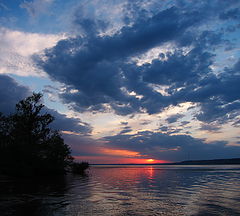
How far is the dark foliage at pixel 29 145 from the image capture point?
53156 mm

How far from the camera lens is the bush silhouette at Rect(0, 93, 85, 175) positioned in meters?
53.2

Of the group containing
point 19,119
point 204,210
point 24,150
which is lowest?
point 204,210

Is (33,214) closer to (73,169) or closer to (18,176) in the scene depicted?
(18,176)

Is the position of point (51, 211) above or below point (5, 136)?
below

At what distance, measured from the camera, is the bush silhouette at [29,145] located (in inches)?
2093

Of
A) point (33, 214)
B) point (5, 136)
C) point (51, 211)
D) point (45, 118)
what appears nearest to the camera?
point (33, 214)

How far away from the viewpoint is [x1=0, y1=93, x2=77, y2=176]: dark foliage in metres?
53.2

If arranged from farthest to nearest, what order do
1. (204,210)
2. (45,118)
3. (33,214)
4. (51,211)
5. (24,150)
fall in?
1. (45,118)
2. (24,150)
3. (204,210)
4. (51,211)
5. (33,214)

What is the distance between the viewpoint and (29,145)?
54812 millimetres

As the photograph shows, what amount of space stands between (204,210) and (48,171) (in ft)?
180

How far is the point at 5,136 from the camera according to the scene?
193 ft

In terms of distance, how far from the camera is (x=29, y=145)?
180 ft

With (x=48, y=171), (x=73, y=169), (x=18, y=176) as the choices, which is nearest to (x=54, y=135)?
(x=48, y=171)

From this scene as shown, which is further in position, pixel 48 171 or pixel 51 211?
pixel 48 171
